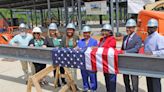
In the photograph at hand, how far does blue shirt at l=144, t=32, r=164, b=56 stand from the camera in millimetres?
4664

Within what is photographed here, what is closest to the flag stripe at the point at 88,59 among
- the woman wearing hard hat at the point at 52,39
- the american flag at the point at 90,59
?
the american flag at the point at 90,59

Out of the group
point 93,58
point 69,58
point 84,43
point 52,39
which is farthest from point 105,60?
point 52,39

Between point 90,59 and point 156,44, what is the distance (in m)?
1.19

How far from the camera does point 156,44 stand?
472 centimetres

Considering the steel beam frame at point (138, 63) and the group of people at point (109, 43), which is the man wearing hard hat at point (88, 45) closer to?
the group of people at point (109, 43)

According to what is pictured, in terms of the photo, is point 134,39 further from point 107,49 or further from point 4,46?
point 4,46

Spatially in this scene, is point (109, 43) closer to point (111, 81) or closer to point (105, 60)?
point (105, 60)

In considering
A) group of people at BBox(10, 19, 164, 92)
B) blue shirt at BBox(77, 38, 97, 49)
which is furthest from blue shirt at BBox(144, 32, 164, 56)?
blue shirt at BBox(77, 38, 97, 49)

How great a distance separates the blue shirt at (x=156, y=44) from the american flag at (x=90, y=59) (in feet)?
1.97

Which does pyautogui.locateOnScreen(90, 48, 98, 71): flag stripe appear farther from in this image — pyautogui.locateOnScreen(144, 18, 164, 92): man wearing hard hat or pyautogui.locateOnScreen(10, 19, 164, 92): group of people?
pyautogui.locateOnScreen(144, 18, 164, 92): man wearing hard hat

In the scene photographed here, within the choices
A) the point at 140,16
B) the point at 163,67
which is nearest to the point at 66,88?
the point at 163,67

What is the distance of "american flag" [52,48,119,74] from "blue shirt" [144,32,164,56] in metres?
0.60

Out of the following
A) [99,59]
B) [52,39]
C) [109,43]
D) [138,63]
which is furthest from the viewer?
[52,39]

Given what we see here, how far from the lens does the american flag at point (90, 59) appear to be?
16.1 feet
